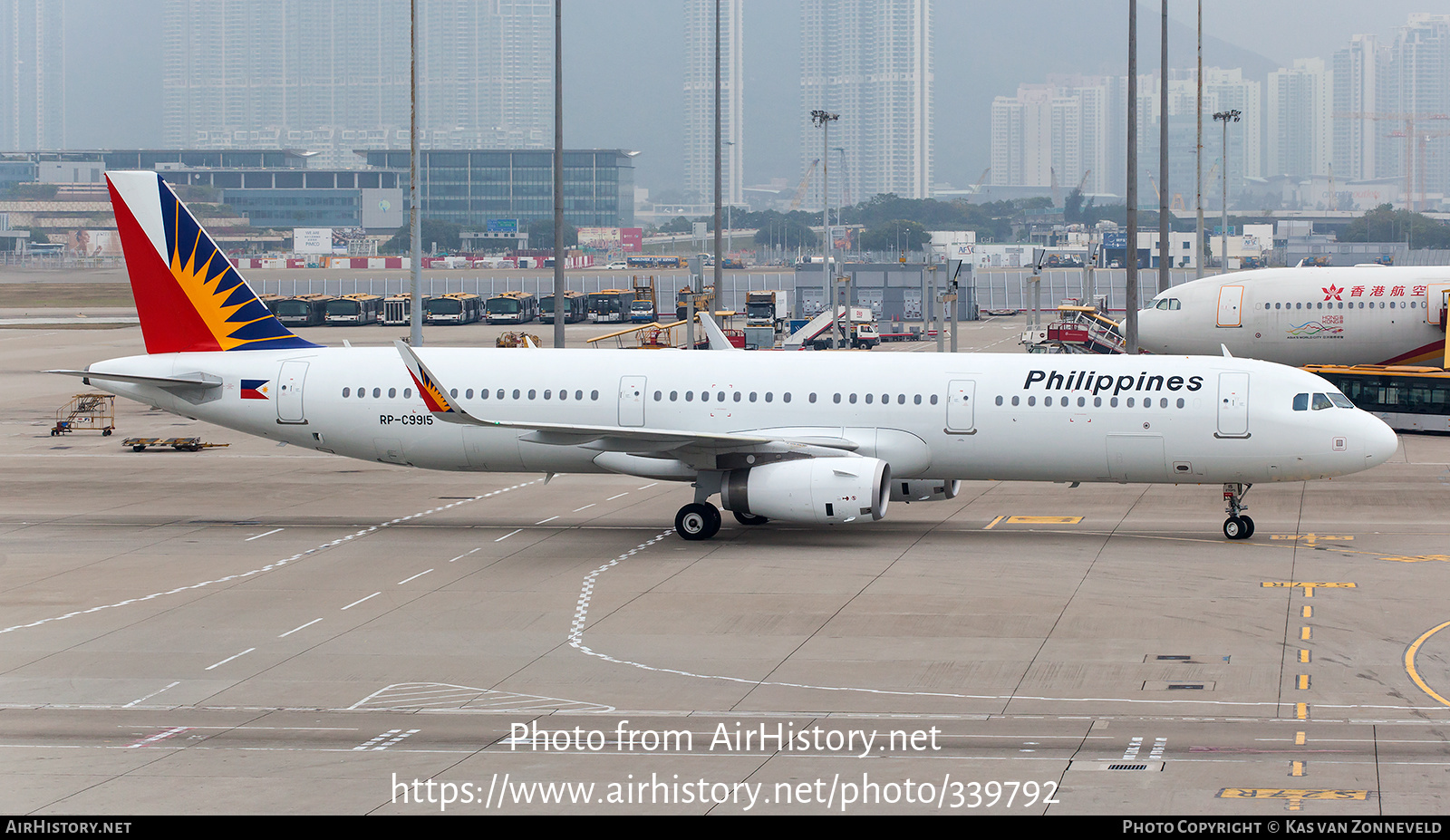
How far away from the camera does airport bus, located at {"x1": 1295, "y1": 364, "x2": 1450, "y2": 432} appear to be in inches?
2067

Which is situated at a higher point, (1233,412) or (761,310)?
(761,310)

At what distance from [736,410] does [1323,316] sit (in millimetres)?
32304

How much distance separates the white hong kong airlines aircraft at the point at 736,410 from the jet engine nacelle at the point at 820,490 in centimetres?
4

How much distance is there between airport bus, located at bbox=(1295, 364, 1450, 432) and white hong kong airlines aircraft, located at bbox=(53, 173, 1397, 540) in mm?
23308

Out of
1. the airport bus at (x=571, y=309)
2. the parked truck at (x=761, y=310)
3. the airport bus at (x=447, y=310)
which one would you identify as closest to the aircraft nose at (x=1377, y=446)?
the parked truck at (x=761, y=310)

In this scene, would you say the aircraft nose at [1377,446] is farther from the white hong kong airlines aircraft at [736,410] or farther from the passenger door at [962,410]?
the passenger door at [962,410]

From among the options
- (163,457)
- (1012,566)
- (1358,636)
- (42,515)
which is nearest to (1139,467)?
(1012,566)

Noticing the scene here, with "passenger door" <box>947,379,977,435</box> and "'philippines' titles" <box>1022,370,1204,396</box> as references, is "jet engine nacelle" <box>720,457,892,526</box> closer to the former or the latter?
"passenger door" <box>947,379,977,435</box>

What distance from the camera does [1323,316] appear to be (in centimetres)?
5656

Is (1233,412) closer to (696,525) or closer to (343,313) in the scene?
(696,525)

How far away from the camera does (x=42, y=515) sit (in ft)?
119

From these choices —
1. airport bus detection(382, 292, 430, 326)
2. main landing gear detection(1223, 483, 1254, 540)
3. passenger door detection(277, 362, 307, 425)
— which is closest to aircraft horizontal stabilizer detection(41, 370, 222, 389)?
passenger door detection(277, 362, 307, 425)

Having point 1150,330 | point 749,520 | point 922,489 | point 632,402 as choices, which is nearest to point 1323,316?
point 1150,330
